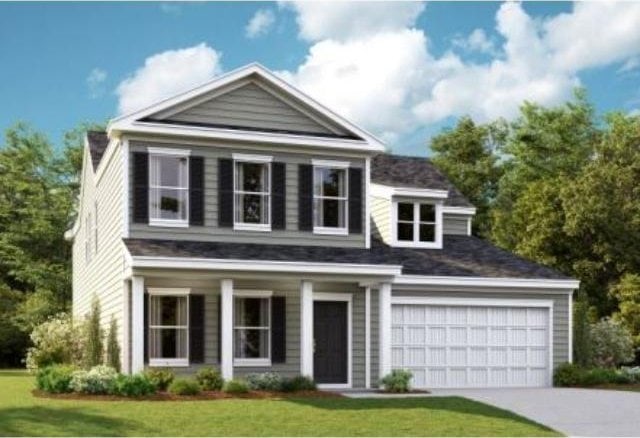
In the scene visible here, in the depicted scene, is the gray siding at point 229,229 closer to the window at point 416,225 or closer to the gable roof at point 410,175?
the window at point 416,225

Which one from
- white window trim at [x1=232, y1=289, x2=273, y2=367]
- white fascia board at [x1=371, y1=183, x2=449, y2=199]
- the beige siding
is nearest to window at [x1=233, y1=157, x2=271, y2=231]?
white window trim at [x1=232, y1=289, x2=273, y2=367]

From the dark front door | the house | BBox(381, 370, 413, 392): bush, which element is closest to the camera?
the house

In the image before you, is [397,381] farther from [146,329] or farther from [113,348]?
[113,348]

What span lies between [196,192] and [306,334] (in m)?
4.61

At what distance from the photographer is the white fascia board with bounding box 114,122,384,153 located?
24906 millimetres

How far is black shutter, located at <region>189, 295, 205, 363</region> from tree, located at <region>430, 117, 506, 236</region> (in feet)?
106

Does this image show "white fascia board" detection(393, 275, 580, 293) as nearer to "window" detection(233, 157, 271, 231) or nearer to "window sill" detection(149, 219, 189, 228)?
"window" detection(233, 157, 271, 231)

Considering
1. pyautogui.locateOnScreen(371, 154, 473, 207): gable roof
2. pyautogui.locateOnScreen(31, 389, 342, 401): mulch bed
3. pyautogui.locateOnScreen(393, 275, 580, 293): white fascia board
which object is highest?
pyautogui.locateOnScreen(371, 154, 473, 207): gable roof

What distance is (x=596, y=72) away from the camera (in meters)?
95.1

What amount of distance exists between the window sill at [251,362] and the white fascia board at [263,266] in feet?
8.92

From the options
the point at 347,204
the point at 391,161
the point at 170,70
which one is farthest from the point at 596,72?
the point at 347,204

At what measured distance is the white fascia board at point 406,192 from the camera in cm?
3042

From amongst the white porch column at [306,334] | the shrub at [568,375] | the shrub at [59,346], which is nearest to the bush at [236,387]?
the white porch column at [306,334]

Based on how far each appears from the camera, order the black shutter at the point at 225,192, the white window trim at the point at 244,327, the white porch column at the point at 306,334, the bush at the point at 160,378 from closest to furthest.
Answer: the bush at the point at 160,378 < the white porch column at the point at 306,334 < the white window trim at the point at 244,327 < the black shutter at the point at 225,192
